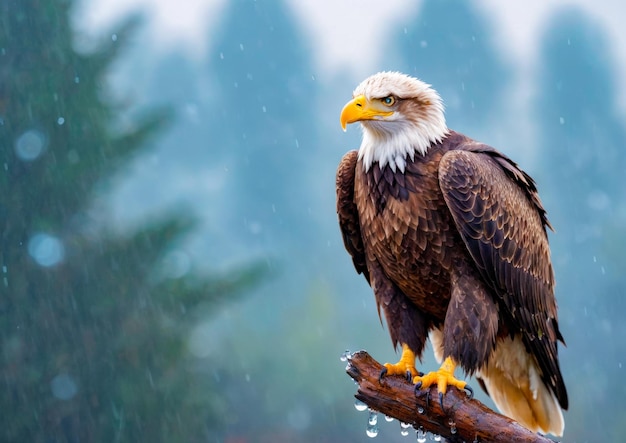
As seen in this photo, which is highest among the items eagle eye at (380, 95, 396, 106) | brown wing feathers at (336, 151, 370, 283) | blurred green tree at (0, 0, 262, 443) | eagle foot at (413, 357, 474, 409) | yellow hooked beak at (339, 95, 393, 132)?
blurred green tree at (0, 0, 262, 443)

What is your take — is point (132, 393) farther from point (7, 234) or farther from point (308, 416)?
point (308, 416)

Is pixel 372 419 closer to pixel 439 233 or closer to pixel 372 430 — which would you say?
pixel 372 430

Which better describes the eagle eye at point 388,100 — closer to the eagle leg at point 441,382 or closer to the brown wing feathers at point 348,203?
the brown wing feathers at point 348,203

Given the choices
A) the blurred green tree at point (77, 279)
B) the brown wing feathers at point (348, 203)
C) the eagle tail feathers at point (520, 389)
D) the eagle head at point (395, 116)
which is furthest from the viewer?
the blurred green tree at point (77, 279)

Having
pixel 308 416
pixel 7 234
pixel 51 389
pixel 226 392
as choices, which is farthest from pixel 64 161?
pixel 308 416

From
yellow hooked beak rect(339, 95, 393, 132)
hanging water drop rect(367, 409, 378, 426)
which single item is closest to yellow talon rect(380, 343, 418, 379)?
hanging water drop rect(367, 409, 378, 426)

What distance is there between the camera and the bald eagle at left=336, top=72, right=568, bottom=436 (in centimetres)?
344

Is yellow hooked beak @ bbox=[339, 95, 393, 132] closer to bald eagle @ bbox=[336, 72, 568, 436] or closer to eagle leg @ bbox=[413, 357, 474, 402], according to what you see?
bald eagle @ bbox=[336, 72, 568, 436]

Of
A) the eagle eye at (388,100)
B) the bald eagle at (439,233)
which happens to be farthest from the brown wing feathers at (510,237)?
A: the eagle eye at (388,100)

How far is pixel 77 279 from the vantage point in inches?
395

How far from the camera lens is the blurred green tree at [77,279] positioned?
9.81m

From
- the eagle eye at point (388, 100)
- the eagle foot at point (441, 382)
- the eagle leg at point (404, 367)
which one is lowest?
the eagle foot at point (441, 382)

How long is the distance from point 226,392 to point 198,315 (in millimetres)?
3298

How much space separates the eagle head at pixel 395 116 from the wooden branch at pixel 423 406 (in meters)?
0.88
